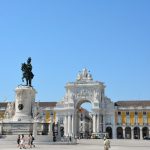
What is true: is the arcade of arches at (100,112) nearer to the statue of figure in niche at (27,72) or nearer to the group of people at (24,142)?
the statue of figure in niche at (27,72)

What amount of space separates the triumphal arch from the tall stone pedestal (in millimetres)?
64084

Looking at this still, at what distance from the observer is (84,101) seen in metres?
112

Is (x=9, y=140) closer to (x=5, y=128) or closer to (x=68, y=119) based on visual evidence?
(x=5, y=128)

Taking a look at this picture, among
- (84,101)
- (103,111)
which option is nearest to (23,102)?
(103,111)

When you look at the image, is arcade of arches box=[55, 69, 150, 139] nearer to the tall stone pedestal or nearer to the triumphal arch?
the triumphal arch

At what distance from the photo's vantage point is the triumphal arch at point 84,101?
350 ft

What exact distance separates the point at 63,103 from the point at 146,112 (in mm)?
22861

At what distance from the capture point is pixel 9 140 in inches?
1501

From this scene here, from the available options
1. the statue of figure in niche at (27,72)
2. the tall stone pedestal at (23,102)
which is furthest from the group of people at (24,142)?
the statue of figure in niche at (27,72)

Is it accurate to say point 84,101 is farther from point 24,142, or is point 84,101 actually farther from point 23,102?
point 24,142

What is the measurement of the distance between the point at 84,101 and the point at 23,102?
7124 cm

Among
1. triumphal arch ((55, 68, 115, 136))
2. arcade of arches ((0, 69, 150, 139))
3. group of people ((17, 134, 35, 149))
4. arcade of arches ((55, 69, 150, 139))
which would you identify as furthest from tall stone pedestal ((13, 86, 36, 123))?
arcade of arches ((55, 69, 150, 139))

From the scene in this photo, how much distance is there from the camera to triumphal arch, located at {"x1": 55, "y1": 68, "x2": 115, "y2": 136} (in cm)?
10655

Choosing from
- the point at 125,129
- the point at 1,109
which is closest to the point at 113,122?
the point at 125,129
